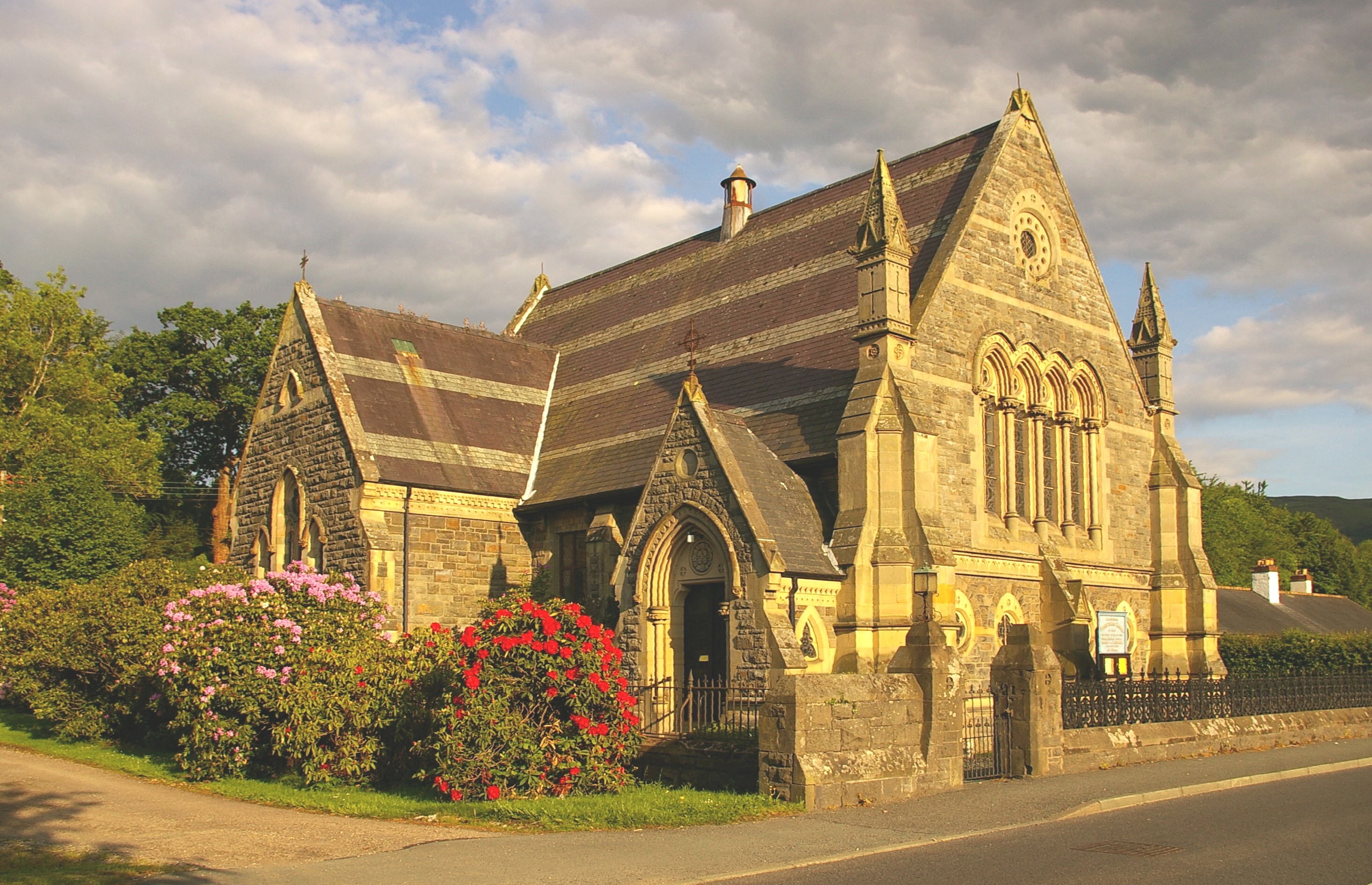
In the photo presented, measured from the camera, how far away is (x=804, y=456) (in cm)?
2097

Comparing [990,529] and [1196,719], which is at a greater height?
[990,529]

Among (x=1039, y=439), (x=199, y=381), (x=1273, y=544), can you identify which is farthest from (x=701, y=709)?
(x=1273, y=544)

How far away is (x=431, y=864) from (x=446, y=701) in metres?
4.11

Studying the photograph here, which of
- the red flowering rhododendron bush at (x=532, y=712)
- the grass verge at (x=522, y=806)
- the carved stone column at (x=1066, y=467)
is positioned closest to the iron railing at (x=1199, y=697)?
the carved stone column at (x=1066, y=467)

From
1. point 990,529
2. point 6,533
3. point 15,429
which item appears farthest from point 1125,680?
point 15,429

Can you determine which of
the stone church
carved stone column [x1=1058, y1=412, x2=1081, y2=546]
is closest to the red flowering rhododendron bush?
the stone church

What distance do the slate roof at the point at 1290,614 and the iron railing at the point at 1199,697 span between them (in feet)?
40.5

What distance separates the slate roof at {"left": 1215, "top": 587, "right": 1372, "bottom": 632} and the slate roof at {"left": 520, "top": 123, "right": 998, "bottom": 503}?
1830cm

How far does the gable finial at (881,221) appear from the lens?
812 inches

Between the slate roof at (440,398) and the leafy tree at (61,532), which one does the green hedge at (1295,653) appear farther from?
the leafy tree at (61,532)

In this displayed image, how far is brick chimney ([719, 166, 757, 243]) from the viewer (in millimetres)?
31391

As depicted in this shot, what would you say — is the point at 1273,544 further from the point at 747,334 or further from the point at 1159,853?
the point at 1159,853

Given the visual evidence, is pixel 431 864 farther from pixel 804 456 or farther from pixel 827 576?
pixel 804 456

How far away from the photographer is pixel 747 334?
2608 cm
